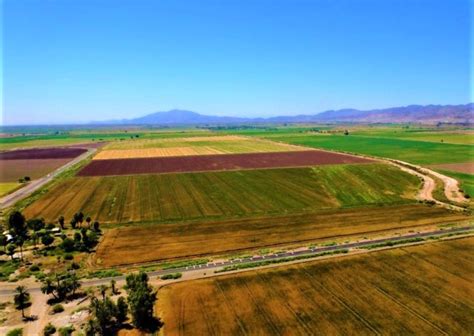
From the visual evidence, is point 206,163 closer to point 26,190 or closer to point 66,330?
point 26,190

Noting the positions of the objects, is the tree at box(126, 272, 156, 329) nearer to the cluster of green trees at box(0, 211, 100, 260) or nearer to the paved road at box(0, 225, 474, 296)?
the paved road at box(0, 225, 474, 296)

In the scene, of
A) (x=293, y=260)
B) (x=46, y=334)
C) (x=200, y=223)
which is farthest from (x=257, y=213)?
(x=46, y=334)

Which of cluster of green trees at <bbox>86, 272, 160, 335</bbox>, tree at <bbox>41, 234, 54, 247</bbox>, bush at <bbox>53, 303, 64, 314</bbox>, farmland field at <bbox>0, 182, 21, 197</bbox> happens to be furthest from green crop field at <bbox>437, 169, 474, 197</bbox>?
farmland field at <bbox>0, 182, 21, 197</bbox>

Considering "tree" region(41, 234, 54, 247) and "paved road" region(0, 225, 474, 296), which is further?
"tree" region(41, 234, 54, 247)

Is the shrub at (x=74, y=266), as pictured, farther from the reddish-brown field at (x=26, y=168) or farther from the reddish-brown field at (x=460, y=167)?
the reddish-brown field at (x=460, y=167)

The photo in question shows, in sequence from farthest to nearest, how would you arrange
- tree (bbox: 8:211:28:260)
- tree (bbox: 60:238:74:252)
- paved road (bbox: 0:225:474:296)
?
tree (bbox: 8:211:28:260)
tree (bbox: 60:238:74:252)
paved road (bbox: 0:225:474:296)

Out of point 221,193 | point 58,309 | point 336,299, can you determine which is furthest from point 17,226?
point 336,299

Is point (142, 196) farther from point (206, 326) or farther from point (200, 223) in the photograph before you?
point (206, 326)
